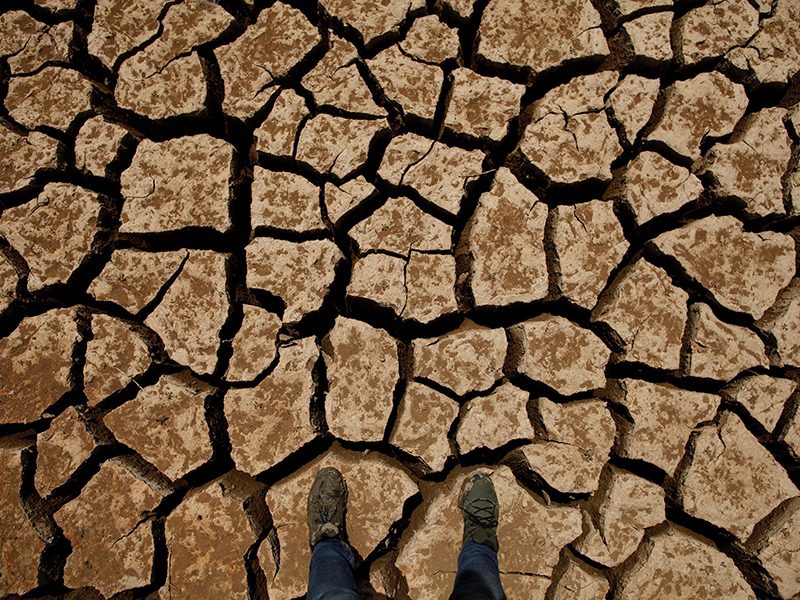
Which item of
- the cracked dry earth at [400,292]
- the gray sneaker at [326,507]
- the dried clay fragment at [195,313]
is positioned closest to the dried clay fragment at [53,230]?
the cracked dry earth at [400,292]

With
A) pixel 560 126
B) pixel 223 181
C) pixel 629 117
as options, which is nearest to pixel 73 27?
pixel 223 181

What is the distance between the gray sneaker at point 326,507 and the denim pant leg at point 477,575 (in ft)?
1.31

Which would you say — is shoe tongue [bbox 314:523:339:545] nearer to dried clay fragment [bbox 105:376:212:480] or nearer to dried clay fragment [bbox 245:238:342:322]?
dried clay fragment [bbox 105:376:212:480]

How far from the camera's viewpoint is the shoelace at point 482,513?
1.38 m

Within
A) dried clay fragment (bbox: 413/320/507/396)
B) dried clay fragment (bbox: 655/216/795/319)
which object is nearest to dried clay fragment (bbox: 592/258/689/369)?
dried clay fragment (bbox: 655/216/795/319)

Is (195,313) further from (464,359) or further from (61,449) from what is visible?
(464,359)

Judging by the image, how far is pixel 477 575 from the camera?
130 cm

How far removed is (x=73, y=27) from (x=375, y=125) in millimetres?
1320

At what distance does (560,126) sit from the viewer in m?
1.61

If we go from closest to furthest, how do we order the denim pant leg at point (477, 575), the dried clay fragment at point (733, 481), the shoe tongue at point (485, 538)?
the denim pant leg at point (477, 575) < the shoe tongue at point (485, 538) < the dried clay fragment at point (733, 481)

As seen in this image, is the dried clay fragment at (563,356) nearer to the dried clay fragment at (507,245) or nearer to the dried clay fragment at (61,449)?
the dried clay fragment at (507,245)

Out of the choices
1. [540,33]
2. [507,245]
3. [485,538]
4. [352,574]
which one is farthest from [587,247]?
[352,574]

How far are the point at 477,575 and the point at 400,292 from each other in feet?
3.10

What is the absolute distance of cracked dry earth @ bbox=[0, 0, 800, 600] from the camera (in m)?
1.45
